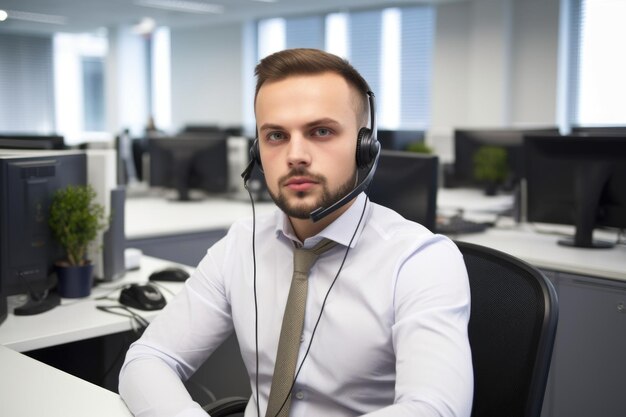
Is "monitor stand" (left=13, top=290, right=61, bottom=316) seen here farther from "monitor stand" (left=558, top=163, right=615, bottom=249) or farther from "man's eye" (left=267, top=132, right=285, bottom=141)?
"monitor stand" (left=558, top=163, right=615, bottom=249)

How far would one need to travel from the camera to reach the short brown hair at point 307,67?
3.88ft

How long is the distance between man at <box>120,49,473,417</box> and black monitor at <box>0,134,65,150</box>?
126cm

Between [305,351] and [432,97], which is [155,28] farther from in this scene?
[305,351]

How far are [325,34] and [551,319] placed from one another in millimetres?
8712

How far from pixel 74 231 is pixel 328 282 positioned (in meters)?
1.01

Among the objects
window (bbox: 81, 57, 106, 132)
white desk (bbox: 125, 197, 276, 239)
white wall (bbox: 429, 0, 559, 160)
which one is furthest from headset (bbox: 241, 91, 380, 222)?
window (bbox: 81, 57, 106, 132)

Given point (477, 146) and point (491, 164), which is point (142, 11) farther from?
point (491, 164)

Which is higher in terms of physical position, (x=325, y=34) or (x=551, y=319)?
(x=325, y=34)

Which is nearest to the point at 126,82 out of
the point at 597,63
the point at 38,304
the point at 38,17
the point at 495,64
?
the point at 38,17

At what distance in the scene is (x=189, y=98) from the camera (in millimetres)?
11430

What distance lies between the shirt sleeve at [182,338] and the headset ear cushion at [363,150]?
1.20 ft

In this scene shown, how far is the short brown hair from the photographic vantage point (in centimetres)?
118

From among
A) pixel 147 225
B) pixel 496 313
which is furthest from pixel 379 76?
pixel 496 313

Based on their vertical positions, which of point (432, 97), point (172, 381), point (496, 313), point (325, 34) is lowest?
point (172, 381)
